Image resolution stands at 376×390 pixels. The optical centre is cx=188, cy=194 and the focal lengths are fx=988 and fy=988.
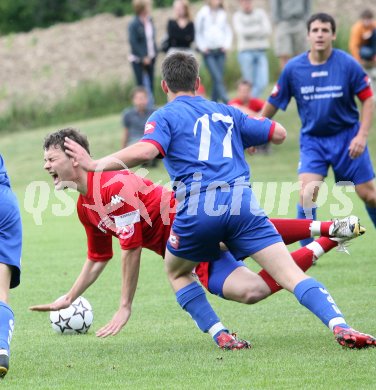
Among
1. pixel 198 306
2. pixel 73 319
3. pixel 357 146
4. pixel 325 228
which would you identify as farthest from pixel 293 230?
pixel 357 146

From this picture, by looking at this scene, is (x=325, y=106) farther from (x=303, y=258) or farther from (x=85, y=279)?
(x=85, y=279)

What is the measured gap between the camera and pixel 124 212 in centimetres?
632

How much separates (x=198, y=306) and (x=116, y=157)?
4.52ft

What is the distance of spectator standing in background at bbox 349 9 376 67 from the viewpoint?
1975 cm

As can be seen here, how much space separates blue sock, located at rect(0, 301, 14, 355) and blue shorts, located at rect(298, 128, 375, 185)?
4.52 m

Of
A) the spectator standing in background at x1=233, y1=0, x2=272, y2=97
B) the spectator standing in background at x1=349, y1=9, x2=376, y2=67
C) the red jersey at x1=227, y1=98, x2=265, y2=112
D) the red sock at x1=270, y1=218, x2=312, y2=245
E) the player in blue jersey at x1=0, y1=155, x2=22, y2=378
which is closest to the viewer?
the player in blue jersey at x1=0, y1=155, x2=22, y2=378

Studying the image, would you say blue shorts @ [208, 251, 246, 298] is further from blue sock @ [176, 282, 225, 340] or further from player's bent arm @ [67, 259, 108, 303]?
player's bent arm @ [67, 259, 108, 303]

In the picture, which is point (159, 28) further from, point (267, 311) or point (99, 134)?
point (267, 311)

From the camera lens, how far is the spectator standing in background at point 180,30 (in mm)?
18469

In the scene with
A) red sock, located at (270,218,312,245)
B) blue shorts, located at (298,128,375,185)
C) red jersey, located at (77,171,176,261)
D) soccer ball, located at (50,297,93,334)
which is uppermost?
red jersey, located at (77,171,176,261)

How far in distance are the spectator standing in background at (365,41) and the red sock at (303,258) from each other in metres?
13.7

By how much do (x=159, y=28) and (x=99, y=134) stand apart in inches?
319

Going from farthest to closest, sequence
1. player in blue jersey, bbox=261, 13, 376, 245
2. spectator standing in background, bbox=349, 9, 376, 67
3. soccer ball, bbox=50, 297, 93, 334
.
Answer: spectator standing in background, bbox=349, 9, 376, 67, player in blue jersey, bbox=261, 13, 376, 245, soccer ball, bbox=50, 297, 93, 334

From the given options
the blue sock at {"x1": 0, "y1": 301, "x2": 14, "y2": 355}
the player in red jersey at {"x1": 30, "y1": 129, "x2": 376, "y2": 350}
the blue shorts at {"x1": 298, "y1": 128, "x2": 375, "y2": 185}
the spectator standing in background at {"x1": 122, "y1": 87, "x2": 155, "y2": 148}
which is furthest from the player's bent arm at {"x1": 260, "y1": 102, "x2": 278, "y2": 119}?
the spectator standing in background at {"x1": 122, "y1": 87, "x2": 155, "y2": 148}
